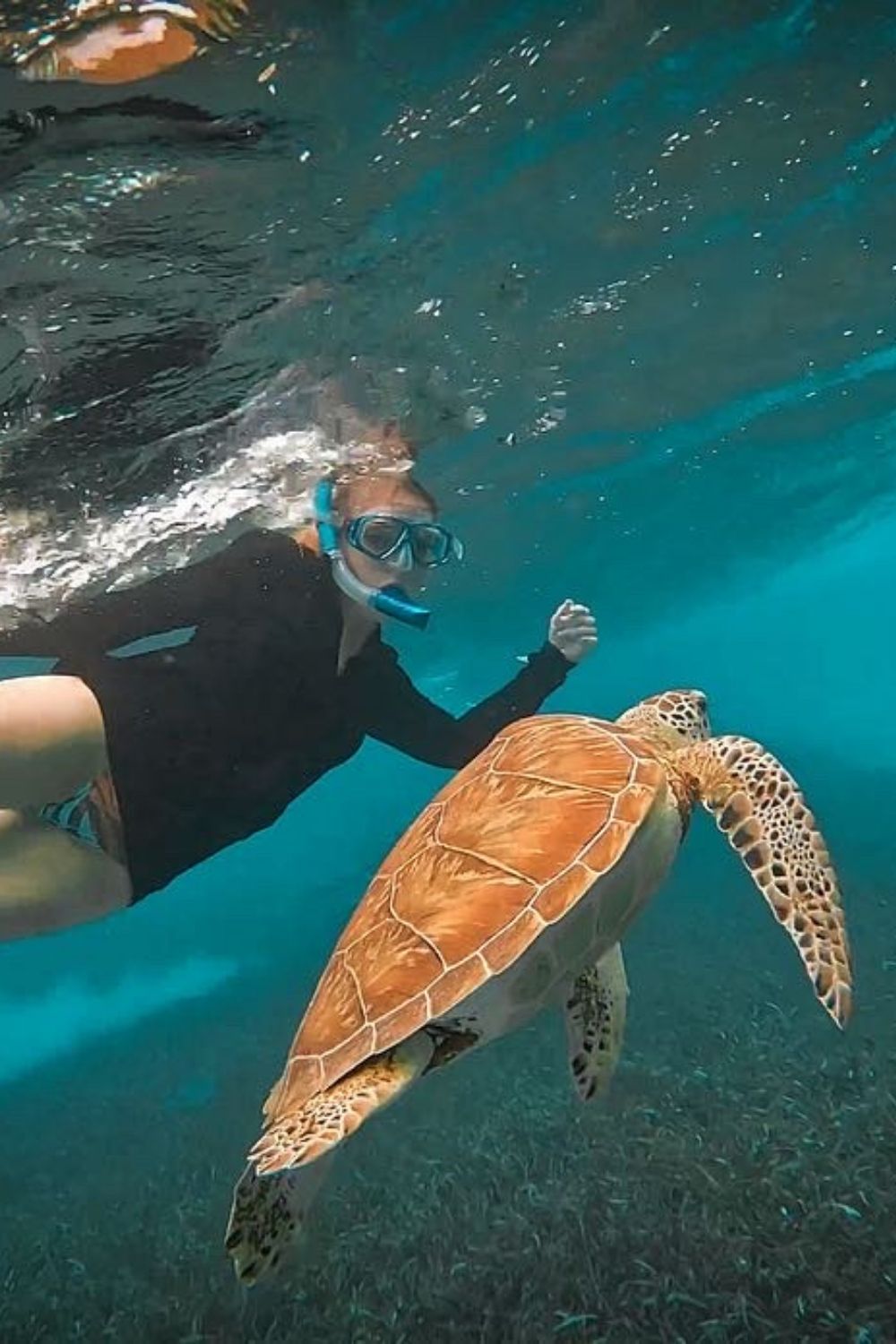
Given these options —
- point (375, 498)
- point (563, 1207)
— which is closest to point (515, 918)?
point (375, 498)

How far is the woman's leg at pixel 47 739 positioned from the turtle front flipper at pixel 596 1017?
283cm

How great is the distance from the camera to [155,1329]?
8.28 m

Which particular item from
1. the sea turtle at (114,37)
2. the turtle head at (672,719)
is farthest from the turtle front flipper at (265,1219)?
the sea turtle at (114,37)

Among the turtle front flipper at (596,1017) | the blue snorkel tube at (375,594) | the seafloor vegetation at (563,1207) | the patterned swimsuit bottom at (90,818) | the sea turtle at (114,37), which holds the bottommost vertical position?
the seafloor vegetation at (563,1207)

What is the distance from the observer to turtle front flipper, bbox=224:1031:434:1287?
12.0ft

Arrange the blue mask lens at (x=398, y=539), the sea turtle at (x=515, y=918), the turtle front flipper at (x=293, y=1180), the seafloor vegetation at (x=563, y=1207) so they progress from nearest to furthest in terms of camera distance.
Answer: the turtle front flipper at (x=293, y=1180) → the sea turtle at (x=515, y=918) → the seafloor vegetation at (x=563, y=1207) → the blue mask lens at (x=398, y=539)

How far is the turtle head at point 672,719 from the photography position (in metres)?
5.39

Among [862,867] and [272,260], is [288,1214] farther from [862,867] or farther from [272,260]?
[862,867]

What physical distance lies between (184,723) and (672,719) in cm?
274

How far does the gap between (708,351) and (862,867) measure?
1212cm

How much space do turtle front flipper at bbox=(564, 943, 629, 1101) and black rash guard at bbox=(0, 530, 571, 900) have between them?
1900mm

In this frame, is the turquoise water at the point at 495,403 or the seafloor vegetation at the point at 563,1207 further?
the seafloor vegetation at the point at 563,1207

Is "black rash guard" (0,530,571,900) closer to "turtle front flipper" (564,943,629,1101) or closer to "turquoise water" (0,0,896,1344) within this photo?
"turtle front flipper" (564,943,629,1101)

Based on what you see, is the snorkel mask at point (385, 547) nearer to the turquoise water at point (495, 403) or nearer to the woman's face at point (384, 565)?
the woman's face at point (384, 565)
